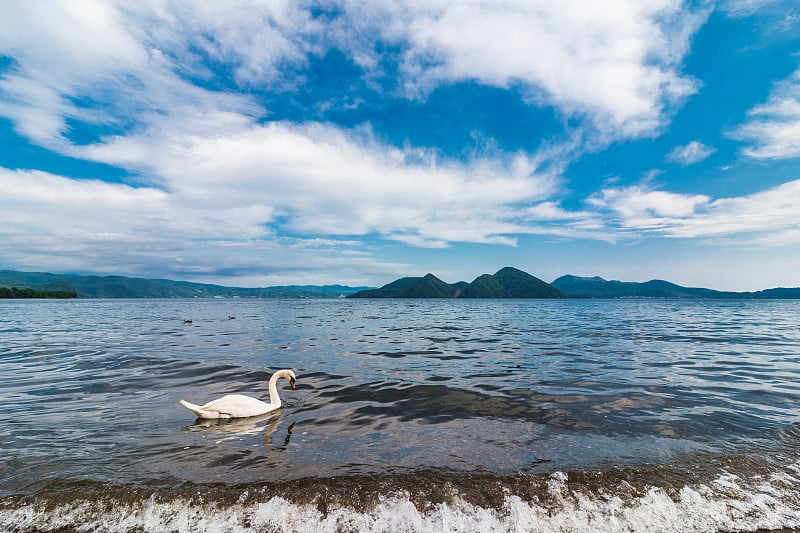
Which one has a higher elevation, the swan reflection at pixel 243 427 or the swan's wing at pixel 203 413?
the swan's wing at pixel 203 413

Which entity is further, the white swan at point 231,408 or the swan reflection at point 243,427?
the white swan at point 231,408

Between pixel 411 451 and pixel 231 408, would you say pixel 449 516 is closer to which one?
pixel 411 451

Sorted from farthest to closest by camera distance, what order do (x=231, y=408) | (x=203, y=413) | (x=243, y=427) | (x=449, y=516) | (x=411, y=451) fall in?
(x=231, y=408) → (x=203, y=413) → (x=243, y=427) → (x=411, y=451) → (x=449, y=516)

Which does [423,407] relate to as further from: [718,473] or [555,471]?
[718,473]

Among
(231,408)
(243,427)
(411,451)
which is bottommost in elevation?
(243,427)

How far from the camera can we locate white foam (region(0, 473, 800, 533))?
6148mm

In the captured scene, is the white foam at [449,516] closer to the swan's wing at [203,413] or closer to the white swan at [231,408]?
the swan's wing at [203,413]

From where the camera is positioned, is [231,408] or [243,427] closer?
[243,427]

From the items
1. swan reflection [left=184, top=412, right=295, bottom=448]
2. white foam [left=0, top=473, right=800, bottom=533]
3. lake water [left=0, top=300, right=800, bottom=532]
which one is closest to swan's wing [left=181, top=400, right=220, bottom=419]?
swan reflection [left=184, top=412, right=295, bottom=448]

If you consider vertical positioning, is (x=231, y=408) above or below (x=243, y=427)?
above

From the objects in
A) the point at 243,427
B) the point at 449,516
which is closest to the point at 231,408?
the point at 243,427

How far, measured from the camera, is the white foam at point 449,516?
6.15m

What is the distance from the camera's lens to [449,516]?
6.35 m

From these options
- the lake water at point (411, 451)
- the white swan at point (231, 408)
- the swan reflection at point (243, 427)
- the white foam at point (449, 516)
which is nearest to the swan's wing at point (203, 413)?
the white swan at point (231, 408)
